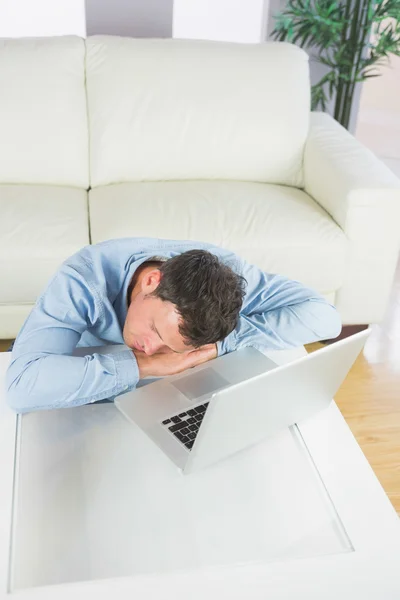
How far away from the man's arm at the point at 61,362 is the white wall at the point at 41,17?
6.69ft

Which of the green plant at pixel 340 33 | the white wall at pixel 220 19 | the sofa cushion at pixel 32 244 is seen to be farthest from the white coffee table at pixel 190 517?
the green plant at pixel 340 33

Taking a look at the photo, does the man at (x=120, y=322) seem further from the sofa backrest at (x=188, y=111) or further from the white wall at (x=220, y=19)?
the white wall at (x=220, y=19)

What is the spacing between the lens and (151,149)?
2393mm

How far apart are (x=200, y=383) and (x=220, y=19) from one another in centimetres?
237

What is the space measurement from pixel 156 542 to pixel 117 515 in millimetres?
80

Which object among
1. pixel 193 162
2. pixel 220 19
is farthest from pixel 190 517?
pixel 220 19

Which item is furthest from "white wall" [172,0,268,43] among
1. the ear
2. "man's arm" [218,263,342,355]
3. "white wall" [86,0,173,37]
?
the ear

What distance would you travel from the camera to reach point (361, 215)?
2.12 metres

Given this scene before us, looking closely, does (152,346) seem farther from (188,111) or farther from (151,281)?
(188,111)

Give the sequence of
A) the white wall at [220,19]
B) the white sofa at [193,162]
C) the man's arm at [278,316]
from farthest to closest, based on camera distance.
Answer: the white wall at [220,19]
the white sofa at [193,162]
the man's arm at [278,316]

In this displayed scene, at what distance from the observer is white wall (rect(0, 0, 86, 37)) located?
283 centimetres

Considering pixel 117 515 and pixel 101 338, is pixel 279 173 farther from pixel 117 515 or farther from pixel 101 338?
pixel 117 515

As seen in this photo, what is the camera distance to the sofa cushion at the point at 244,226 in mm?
2057

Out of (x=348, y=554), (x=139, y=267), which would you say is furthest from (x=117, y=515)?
(x=139, y=267)
